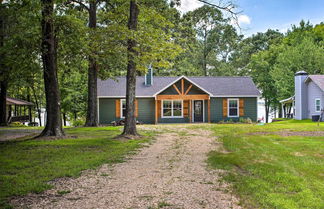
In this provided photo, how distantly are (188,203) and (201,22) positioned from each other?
37.0 metres

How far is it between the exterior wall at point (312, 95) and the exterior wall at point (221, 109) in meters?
5.12

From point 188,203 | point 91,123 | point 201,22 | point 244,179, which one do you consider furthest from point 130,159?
point 201,22

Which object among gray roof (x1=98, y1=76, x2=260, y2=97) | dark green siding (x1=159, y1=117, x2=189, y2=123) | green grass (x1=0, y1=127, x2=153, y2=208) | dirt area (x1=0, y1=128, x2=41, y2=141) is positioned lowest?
green grass (x1=0, y1=127, x2=153, y2=208)

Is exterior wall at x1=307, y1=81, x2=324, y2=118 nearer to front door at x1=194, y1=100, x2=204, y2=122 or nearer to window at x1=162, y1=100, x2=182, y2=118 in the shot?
front door at x1=194, y1=100, x2=204, y2=122

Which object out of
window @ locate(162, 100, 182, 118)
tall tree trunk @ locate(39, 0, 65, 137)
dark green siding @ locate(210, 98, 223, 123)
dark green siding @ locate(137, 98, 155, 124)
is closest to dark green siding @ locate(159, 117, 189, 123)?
window @ locate(162, 100, 182, 118)

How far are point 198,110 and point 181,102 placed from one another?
177 cm

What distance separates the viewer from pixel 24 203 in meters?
4.45

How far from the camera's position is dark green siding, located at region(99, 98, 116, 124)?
25156 mm

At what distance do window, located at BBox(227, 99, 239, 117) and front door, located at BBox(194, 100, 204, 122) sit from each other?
2375 millimetres

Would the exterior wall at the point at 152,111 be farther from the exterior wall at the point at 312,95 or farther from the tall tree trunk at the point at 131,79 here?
the tall tree trunk at the point at 131,79

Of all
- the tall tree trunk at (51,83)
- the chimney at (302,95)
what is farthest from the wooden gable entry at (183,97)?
the tall tree trunk at (51,83)

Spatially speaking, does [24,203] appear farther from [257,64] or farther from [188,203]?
[257,64]

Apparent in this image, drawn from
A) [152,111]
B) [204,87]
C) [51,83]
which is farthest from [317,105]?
[51,83]

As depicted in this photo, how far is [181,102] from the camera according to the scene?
25969 mm
